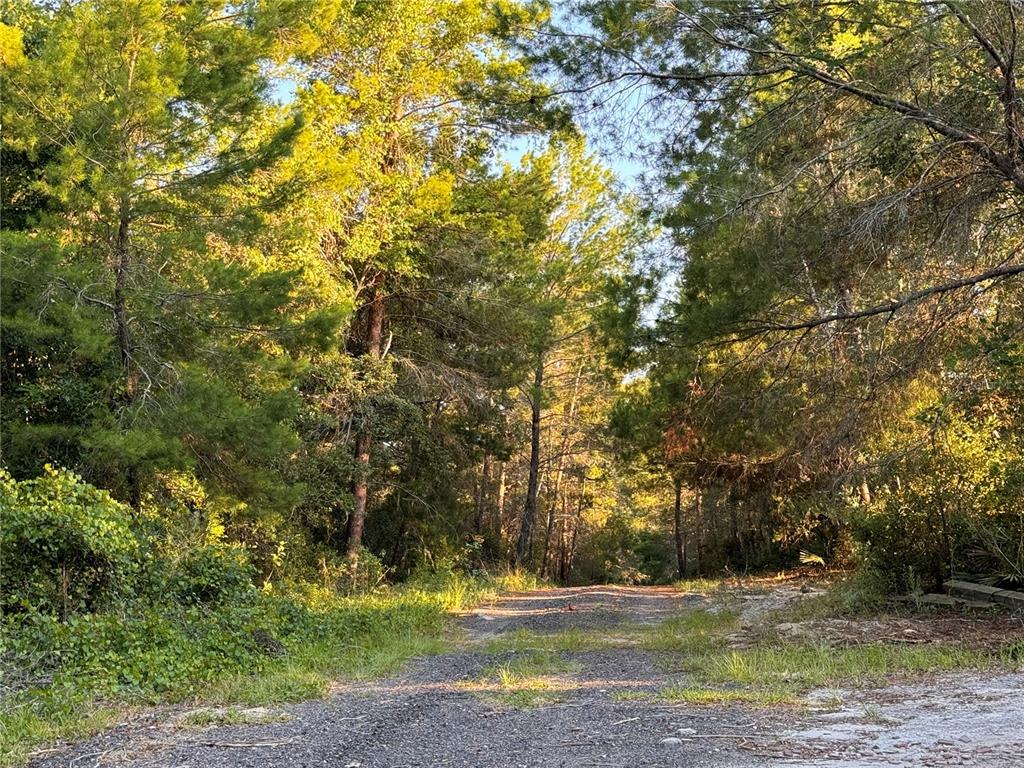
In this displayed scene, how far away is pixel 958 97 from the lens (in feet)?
24.2

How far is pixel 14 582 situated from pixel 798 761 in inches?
261

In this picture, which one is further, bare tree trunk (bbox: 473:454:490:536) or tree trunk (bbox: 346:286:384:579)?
bare tree trunk (bbox: 473:454:490:536)

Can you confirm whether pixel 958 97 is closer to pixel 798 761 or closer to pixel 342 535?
pixel 798 761

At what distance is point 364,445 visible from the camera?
51.7 feet

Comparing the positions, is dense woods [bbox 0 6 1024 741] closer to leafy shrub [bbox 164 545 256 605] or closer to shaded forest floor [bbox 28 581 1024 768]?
leafy shrub [bbox 164 545 256 605]

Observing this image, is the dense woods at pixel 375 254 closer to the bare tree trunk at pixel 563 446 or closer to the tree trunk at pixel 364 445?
the tree trunk at pixel 364 445

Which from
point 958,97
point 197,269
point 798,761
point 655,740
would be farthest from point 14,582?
point 958,97

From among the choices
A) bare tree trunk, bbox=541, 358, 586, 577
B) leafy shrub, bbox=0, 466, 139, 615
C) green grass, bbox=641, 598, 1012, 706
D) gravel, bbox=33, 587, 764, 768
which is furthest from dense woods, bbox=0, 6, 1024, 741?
bare tree trunk, bbox=541, 358, 586, 577

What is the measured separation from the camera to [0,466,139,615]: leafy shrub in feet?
22.3

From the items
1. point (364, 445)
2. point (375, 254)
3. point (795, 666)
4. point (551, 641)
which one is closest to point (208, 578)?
point (551, 641)

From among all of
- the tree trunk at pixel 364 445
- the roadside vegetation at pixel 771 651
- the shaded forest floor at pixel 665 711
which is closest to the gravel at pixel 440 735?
the shaded forest floor at pixel 665 711

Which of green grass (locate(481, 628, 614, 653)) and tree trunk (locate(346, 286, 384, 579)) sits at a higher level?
tree trunk (locate(346, 286, 384, 579))

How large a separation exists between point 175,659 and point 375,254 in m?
9.69

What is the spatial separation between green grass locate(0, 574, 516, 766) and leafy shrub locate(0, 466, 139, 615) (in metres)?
0.34
